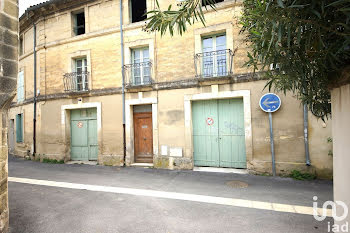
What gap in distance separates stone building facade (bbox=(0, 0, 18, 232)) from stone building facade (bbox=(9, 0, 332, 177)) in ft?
15.8

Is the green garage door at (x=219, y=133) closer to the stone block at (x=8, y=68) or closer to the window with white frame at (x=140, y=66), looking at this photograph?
the window with white frame at (x=140, y=66)

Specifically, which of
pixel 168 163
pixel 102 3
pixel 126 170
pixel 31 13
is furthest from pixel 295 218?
pixel 31 13

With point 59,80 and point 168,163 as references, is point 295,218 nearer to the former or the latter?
point 168,163

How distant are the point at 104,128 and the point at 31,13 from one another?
7529 millimetres

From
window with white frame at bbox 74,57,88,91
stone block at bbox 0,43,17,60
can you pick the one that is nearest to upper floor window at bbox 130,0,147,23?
window with white frame at bbox 74,57,88,91

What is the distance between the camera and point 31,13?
9.52 m

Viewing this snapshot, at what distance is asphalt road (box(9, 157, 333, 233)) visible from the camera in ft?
10.3

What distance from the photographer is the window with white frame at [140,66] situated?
7.74 metres

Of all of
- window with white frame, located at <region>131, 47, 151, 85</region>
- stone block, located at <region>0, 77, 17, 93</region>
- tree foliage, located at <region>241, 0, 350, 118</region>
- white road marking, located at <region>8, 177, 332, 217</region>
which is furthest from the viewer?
window with white frame, located at <region>131, 47, 151, 85</region>

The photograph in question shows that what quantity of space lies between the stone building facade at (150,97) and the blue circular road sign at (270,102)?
0.67ft

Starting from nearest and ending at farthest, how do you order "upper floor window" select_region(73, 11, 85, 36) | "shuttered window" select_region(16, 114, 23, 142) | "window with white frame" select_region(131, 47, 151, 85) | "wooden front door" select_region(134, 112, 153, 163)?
"window with white frame" select_region(131, 47, 151, 85) < "wooden front door" select_region(134, 112, 153, 163) < "upper floor window" select_region(73, 11, 85, 36) < "shuttered window" select_region(16, 114, 23, 142)

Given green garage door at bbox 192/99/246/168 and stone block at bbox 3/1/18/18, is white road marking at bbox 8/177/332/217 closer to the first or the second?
green garage door at bbox 192/99/246/168

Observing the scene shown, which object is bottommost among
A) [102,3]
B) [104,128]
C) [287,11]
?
[104,128]

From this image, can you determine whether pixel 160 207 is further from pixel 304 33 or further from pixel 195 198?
pixel 304 33
